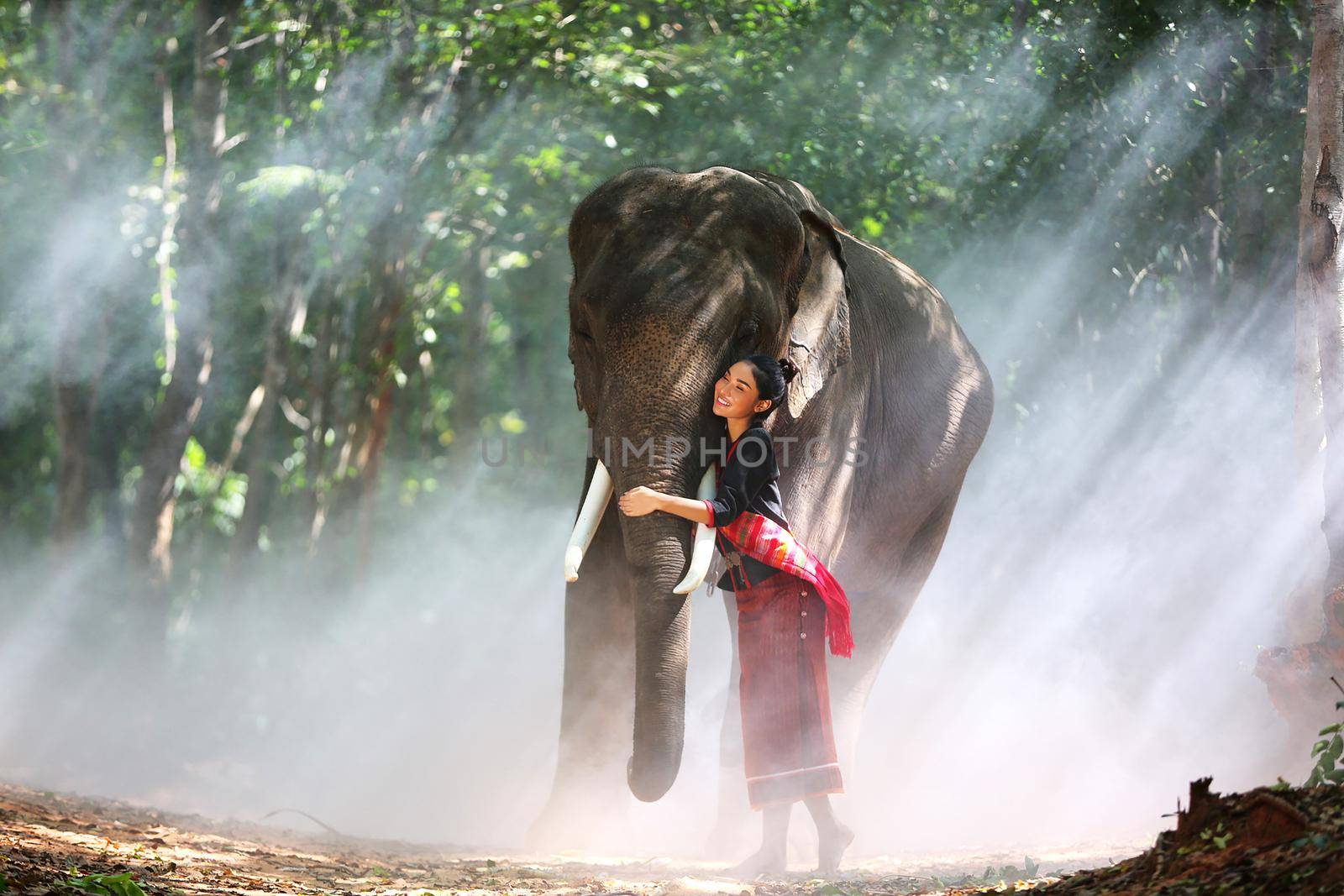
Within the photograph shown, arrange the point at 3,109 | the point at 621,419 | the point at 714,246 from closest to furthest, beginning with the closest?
the point at 621,419 → the point at 714,246 → the point at 3,109

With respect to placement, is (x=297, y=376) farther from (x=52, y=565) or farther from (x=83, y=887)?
(x=83, y=887)

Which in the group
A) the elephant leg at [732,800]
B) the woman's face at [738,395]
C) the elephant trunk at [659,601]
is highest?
the woman's face at [738,395]

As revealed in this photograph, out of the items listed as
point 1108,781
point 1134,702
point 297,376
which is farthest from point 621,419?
point 297,376

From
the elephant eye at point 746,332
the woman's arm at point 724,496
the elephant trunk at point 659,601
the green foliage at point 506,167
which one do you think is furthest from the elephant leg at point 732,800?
the green foliage at point 506,167

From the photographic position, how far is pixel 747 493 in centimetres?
482

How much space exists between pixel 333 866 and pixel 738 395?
212 centimetres

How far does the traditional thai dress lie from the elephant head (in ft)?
0.69

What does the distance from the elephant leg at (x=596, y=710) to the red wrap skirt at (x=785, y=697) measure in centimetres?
104

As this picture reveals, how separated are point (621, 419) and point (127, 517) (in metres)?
17.4

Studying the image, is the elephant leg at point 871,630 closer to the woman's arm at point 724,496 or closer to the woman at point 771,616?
the woman at point 771,616

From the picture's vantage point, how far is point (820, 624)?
16.4 feet

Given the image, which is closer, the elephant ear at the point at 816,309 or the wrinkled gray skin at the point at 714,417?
the wrinkled gray skin at the point at 714,417

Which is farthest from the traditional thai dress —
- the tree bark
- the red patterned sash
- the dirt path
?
the tree bark

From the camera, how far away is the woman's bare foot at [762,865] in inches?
198
